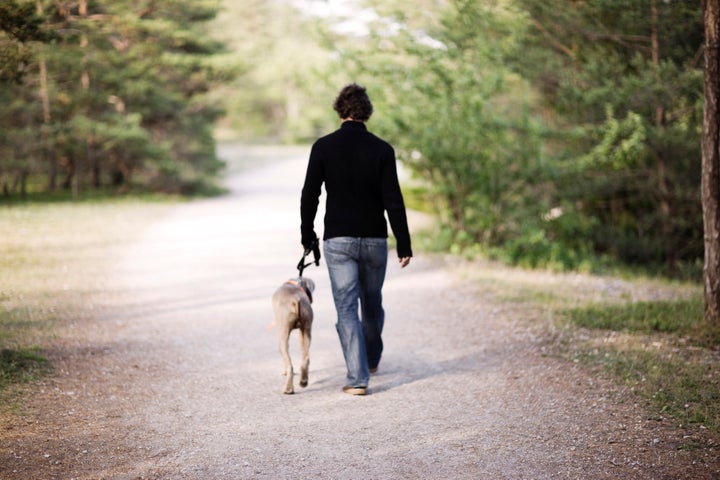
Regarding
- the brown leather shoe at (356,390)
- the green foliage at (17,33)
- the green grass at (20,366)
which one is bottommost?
the brown leather shoe at (356,390)

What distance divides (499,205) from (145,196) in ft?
48.3

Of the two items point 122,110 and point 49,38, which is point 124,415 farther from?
point 122,110

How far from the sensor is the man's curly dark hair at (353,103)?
5.15 m

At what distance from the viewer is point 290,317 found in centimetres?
530

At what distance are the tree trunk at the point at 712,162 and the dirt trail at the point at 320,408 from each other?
2.05 m

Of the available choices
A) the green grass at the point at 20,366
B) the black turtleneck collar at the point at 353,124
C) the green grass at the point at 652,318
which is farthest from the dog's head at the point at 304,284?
the green grass at the point at 652,318

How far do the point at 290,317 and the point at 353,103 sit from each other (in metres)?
1.75

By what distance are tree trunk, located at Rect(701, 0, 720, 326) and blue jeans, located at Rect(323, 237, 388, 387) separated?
4011 millimetres

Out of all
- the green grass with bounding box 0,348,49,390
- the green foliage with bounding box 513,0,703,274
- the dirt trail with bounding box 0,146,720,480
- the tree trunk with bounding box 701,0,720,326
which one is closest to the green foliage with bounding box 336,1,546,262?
the green foliage with bounding box 513,0,703,274

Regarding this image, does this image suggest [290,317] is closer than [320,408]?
No

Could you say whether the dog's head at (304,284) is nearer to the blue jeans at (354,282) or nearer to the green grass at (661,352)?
the blue jeans at (354,282)

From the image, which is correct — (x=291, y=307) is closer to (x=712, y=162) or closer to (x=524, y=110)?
(x=712, y=162)

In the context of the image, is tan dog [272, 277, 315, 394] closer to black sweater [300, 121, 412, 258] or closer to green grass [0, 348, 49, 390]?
black sweater [300, 121, 412, 258]

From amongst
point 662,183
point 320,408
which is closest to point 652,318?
point 320,408
